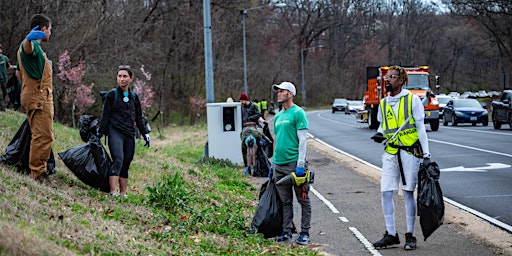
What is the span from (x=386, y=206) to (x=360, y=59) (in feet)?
321

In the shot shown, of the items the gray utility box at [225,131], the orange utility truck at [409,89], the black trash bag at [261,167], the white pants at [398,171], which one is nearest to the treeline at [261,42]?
the orange utility truck at [409,89]

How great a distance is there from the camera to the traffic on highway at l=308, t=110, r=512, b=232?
11102 mm

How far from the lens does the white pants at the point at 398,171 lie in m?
8.07

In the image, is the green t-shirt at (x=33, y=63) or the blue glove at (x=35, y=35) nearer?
the blue glove at (x=35, y=35)

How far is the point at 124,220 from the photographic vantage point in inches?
311

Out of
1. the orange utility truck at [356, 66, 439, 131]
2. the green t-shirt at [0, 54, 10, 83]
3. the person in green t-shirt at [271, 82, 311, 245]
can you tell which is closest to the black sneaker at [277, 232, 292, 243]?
the person in green t-shirt at [271, 82, 311, 245]

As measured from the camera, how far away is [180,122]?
4681 cm

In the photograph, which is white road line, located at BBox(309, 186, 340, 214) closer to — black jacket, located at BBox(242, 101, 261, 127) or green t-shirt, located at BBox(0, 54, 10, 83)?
black jacket, located at BBox(242, 101, 261, 127)

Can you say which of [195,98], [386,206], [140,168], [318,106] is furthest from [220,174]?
[318,106]

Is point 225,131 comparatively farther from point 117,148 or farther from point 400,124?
point 400,124

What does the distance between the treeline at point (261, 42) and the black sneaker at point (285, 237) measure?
1914 centimetres

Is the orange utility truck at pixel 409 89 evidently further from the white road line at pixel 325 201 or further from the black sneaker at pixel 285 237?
the black sneaker at pixel 285 237

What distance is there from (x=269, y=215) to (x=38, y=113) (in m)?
2.97

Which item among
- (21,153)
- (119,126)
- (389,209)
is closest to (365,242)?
(389,209)
